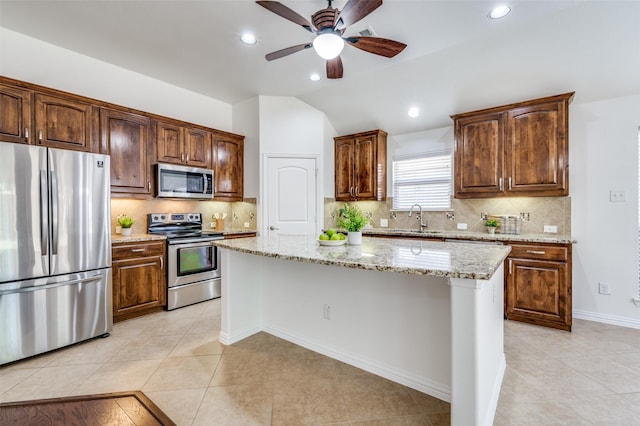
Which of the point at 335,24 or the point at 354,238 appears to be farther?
the point at 354,238

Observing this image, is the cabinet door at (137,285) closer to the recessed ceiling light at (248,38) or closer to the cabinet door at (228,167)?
the cabinet door at (228,167)

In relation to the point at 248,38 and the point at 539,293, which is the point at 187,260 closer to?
the point at 248,38

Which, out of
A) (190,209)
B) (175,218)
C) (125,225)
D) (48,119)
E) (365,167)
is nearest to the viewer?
(48,119)

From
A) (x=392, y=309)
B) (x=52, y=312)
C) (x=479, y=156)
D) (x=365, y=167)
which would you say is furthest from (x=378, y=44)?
(x=52, y=312)

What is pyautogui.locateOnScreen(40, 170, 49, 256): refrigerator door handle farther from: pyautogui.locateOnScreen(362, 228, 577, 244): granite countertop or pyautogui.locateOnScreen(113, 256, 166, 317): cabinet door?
pyautogui.locateOnScreen(362, 228, 577, 244): granite countertop

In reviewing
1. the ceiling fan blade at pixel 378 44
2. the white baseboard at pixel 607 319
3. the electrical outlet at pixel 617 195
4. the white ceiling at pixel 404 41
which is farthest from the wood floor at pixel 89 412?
the electrical outlet at pixel 617 195

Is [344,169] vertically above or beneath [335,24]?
beneath

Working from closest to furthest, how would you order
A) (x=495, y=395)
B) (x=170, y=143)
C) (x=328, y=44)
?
(x=495, y=395)
(x=328, y=44)
(x=170, y=143)

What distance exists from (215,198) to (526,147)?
13.7 feet

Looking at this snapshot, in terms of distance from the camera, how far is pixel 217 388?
6.64 ft

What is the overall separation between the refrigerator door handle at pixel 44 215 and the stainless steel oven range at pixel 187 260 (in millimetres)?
1201

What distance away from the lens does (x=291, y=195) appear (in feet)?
15.3

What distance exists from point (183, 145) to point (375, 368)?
11.9ft

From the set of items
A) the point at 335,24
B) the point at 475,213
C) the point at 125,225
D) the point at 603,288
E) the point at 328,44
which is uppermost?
the point at 335,24
